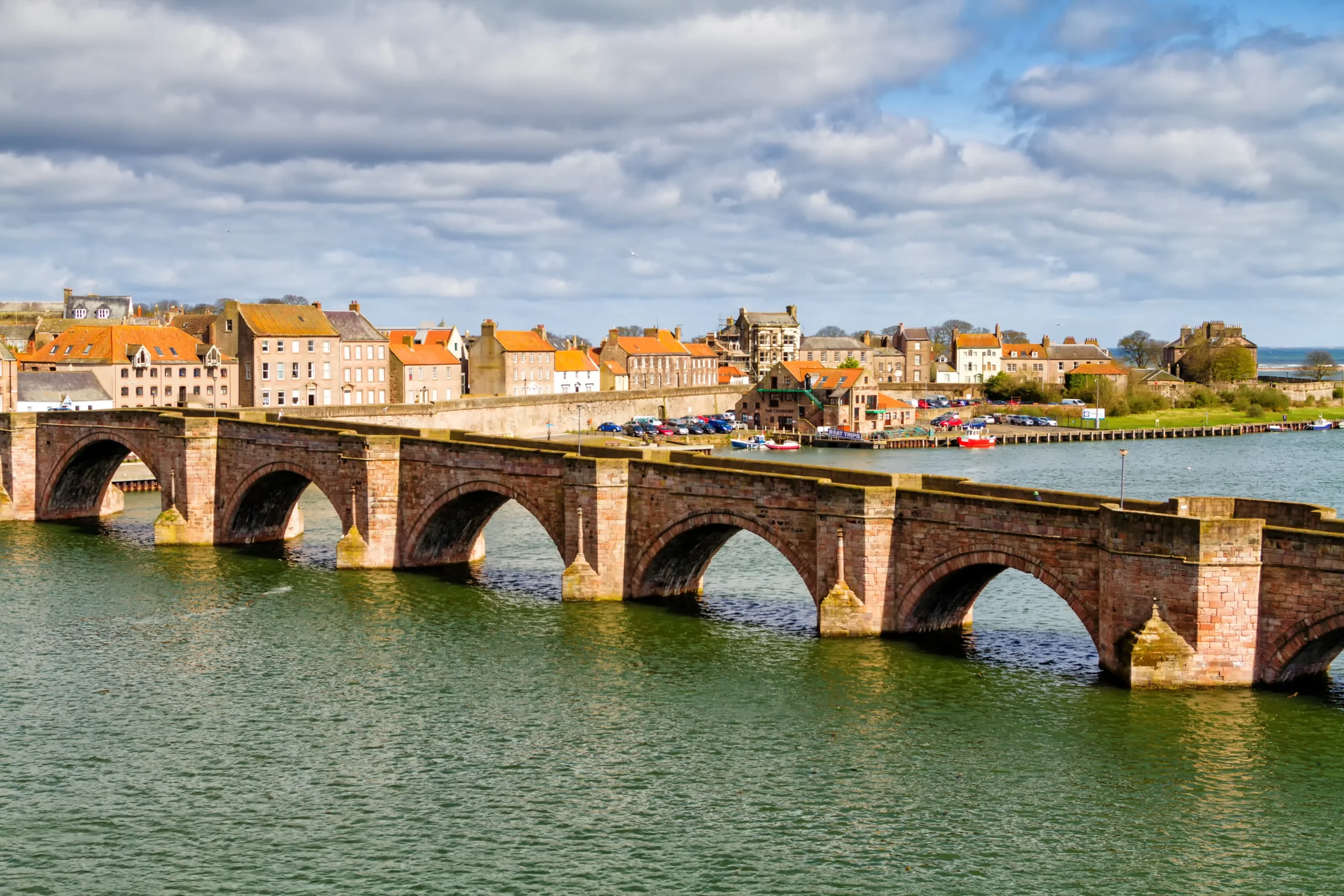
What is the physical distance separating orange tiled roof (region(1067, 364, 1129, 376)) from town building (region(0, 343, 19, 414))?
13341 centimetres

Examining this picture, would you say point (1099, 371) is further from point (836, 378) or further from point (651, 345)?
point (651, 345)

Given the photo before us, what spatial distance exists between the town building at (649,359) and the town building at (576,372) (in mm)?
6832

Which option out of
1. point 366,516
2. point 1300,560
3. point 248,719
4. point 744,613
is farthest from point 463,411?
point 1300,560

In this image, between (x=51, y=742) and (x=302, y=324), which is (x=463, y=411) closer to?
(x=302, y=324)

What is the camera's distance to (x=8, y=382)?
4254 inches

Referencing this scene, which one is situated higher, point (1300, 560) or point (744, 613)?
point (1300, 560)

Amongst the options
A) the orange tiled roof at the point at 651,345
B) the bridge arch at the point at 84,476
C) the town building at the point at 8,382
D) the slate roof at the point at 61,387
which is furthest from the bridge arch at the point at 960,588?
the orange tiled roof at the point at 651,345

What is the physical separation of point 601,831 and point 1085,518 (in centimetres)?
1795

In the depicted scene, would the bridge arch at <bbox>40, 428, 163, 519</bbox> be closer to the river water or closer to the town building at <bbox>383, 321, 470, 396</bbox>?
the river water

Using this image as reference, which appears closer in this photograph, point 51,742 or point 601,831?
point 601,831

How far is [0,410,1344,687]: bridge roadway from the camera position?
128ft

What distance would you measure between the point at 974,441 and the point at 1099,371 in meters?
46.4

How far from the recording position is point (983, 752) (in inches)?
1474

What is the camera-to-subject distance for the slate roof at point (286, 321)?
125m
